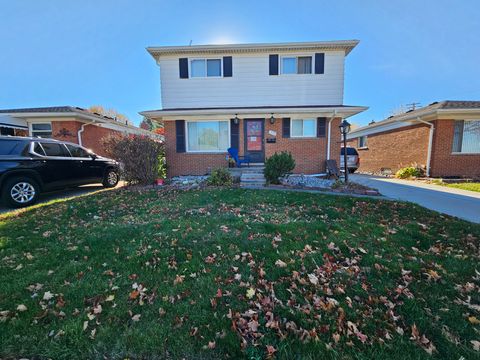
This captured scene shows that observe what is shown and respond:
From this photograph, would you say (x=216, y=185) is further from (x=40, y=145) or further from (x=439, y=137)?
(x=439, y=137)

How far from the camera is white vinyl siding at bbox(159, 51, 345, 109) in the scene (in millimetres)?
11281

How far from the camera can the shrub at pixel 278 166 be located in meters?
7.90

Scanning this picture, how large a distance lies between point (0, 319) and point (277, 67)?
1231 cm

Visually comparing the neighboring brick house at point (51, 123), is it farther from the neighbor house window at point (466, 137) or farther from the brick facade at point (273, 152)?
the neighbor house window at point (466, 137)

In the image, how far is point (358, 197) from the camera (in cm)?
650

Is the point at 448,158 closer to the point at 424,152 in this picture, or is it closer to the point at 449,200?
the point at 424,152

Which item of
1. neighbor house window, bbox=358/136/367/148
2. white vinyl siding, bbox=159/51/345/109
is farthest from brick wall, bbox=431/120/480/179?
neighbor house window, bbox=358/136/367/148

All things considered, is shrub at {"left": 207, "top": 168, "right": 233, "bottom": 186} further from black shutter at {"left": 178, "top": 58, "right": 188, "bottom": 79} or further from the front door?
black shutter at {"left": 178, "top": 58, "right": 188, "bottom": 79}

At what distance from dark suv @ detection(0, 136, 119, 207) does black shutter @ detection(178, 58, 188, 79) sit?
6140mm

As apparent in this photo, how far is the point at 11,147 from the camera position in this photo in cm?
594

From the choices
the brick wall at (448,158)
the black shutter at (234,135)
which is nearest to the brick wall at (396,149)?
the brick wall at (448,158)

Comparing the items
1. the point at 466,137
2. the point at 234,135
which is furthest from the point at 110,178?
the point at 466,137

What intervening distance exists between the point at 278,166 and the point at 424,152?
9410 mm

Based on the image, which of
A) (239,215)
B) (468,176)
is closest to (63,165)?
(239,215)
